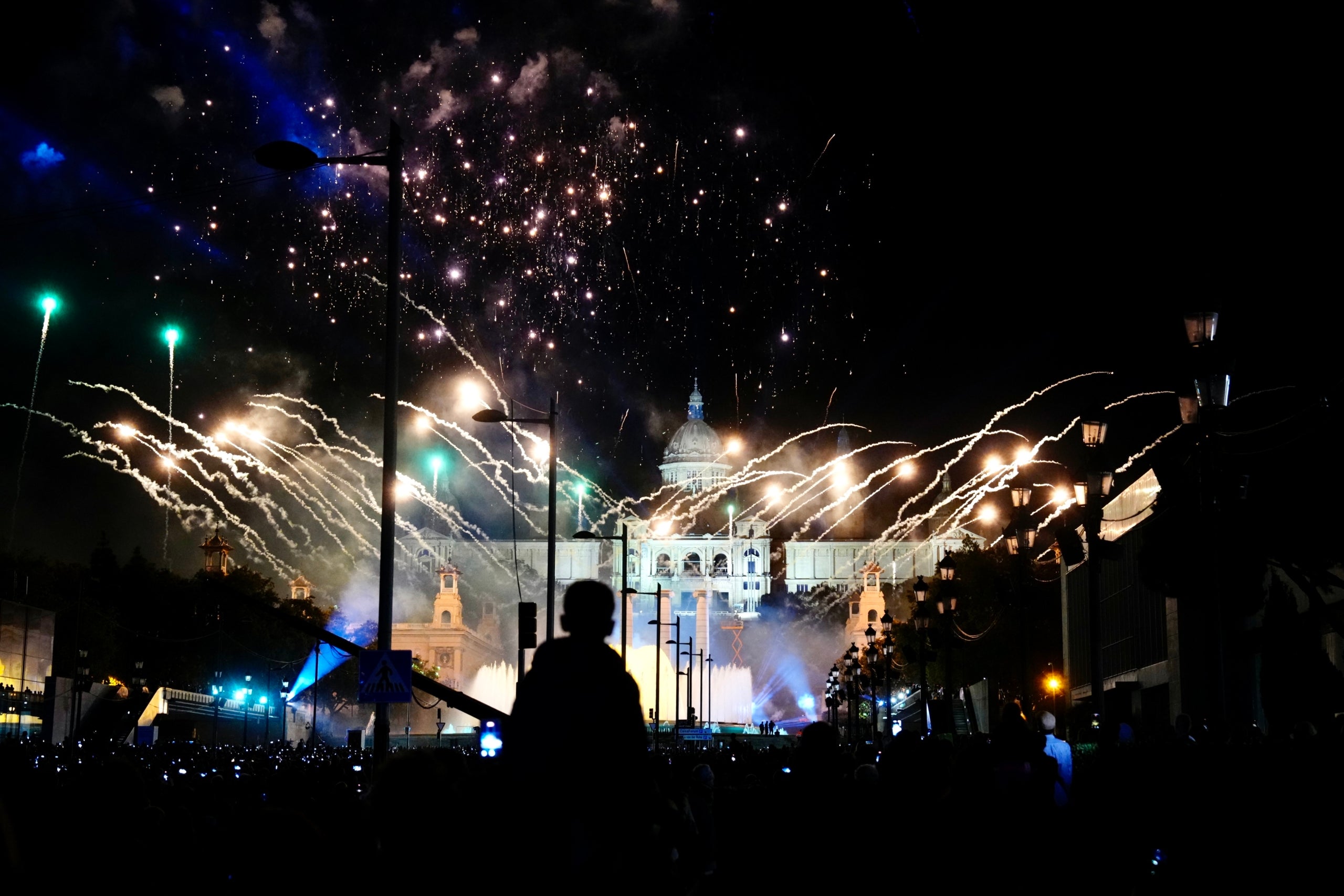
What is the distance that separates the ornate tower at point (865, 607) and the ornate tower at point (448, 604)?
41166mm

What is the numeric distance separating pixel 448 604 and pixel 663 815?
442ft

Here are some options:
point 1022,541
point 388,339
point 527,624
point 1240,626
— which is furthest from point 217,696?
point 1240,626

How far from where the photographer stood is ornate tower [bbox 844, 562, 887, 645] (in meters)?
139

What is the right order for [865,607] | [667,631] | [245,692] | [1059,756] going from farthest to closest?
[667,631], [865,607], [245,692], [1059,756]

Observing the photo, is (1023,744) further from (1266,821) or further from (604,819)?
(604,819)

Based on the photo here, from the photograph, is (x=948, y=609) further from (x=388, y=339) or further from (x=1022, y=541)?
(x=388, y=339)

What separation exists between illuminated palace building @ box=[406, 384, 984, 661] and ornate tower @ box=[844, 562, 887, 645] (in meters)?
3.31

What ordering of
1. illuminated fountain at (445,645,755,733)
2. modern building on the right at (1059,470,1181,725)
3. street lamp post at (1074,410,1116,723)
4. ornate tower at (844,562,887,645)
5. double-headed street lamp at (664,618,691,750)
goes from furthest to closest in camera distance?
ornate tower at (844,562,887,645) < illuminated fountain at (445,645,755,733) < double-headed street lamp at (664,618,691,750) < modern building on the right at (1059,470,1181,725) < street lamp post at (1074,410,1116,723)

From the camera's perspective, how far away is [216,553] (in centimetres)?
8806

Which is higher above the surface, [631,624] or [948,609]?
[631,624]

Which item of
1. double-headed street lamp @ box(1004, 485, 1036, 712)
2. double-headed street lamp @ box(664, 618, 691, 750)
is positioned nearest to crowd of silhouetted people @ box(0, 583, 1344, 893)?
double-headed street lamp @ box(1004, 485, 1036, 712)

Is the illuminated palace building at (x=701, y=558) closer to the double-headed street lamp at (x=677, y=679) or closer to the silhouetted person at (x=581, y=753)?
the double-headed street lamp at (x=677, y=679)

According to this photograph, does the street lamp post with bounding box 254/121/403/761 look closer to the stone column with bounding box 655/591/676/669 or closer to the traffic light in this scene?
the traffic light

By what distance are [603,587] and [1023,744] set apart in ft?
17.8
